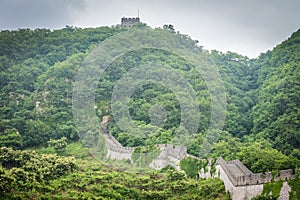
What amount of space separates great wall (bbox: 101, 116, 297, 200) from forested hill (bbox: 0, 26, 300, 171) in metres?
1.53

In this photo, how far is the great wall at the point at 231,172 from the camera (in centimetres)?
3031

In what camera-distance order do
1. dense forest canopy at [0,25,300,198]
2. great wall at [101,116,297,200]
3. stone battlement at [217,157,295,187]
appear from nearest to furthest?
1. stone battlement at [217,157,295,187]
2. great wall at [101,116,297,200]
3. dense forest canopy at [0,25,300,198]

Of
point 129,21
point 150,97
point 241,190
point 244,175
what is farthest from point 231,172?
point 129,21

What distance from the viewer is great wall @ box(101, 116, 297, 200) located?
99.4ft

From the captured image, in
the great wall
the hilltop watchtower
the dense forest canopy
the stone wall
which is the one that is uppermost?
the hilltop watchtower

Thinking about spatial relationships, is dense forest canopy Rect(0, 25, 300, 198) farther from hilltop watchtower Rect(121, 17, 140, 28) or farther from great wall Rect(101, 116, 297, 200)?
hilltop watchtower Rect(121, 17, 140, 28)

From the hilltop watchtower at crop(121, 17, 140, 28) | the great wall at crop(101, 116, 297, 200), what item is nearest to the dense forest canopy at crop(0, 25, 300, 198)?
the great wall at crop(101, 116, 297, 200)

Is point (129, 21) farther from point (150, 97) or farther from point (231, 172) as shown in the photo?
point (231, 172)

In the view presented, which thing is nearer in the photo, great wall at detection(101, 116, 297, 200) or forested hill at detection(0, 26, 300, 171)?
great wall at detection(101, 116, 297, 200)

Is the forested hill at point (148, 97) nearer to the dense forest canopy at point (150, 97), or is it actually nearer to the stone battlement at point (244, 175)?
the dense forest canopy at point (150, 97)

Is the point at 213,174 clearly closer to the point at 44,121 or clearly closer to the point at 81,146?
the point at 81,146

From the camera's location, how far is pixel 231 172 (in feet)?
109

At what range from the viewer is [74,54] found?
67.1 m

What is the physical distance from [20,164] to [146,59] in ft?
98.0
